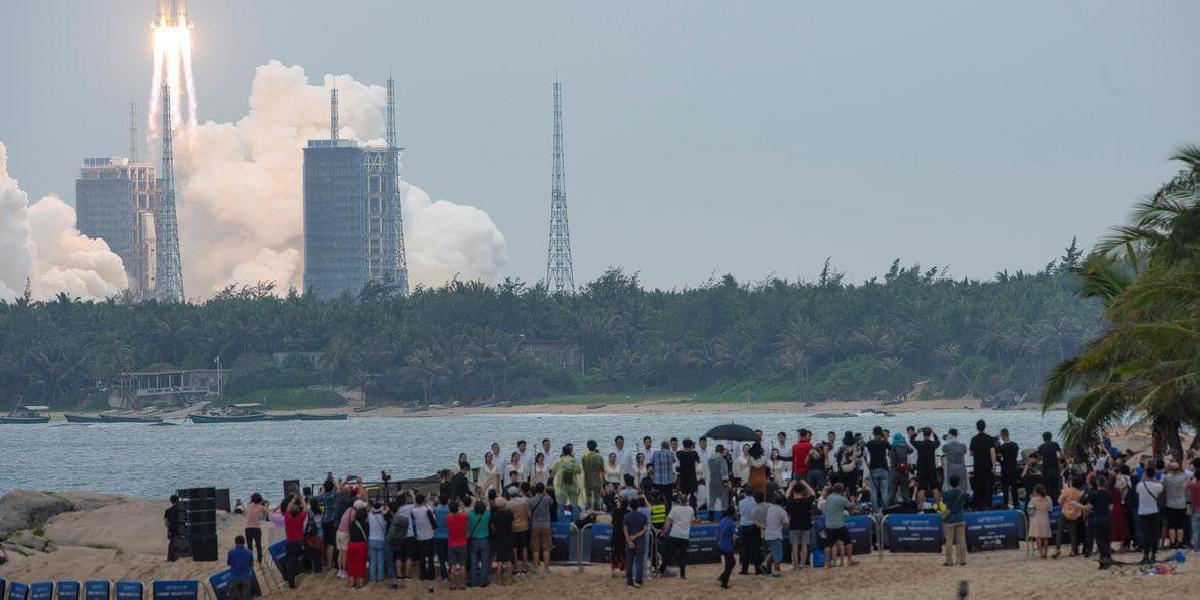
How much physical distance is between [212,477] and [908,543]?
74.1 metres

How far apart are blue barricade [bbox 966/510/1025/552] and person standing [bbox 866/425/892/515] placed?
1.74m

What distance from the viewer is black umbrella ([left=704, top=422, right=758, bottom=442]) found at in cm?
3812

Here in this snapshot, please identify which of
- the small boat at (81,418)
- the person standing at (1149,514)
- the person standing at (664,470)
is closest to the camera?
the person standing at (1149,514)

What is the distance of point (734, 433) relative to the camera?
38531 millimetres

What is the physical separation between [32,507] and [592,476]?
17.6 meters

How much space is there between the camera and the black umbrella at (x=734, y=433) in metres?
38.1

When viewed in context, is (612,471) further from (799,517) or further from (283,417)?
(283,417)

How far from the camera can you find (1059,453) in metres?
36.6

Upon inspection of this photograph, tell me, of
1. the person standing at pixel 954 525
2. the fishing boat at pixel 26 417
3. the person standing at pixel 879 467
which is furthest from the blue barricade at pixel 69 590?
the fishing boat at pixel 26 417

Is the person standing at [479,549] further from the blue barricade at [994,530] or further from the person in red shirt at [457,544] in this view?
the blue barricade at [994,530]

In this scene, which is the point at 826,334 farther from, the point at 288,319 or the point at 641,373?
the point at 288,319

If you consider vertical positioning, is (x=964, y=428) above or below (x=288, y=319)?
below

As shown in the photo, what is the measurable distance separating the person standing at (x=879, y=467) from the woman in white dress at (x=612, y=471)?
4857mm

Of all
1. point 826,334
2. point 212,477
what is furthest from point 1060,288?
point 212,477
